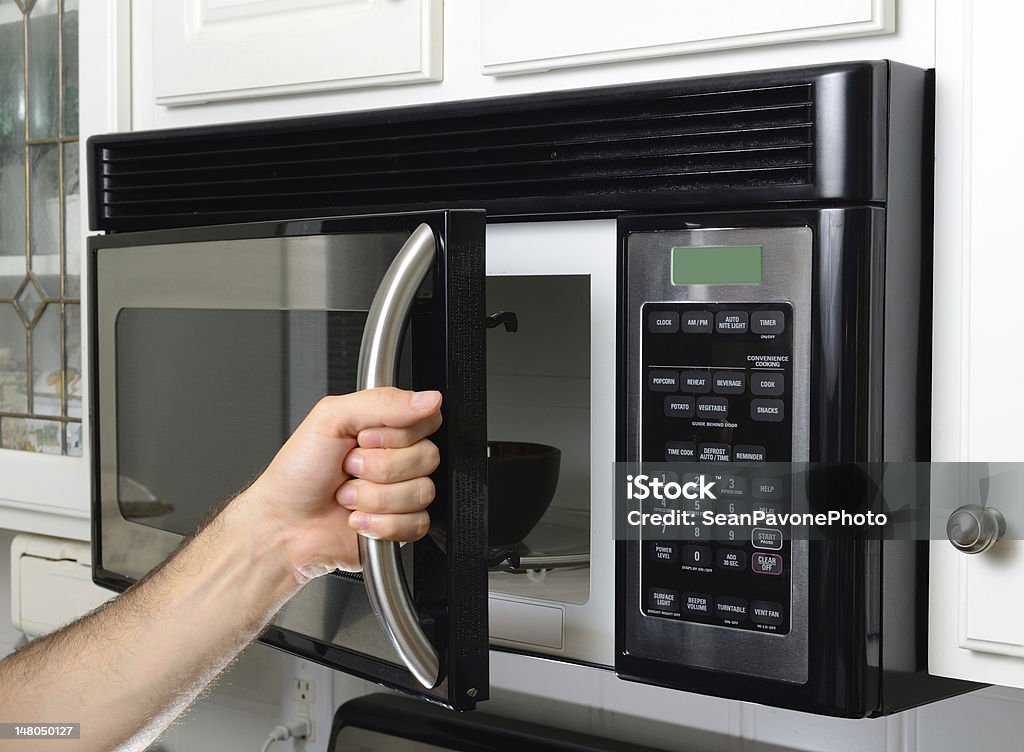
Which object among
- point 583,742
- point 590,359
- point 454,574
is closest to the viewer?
point 454,574

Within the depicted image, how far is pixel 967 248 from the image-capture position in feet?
2.15

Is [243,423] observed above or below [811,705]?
above

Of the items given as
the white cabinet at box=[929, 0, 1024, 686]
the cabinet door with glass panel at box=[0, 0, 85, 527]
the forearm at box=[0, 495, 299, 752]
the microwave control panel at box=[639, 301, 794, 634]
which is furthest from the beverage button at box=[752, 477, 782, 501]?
the cabinet door with glass panel at box=[0, 0, 85, 527]

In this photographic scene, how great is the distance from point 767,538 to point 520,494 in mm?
214

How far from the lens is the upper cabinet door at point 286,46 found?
84 centimetres

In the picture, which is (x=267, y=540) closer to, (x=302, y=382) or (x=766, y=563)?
(x=302, y=382)

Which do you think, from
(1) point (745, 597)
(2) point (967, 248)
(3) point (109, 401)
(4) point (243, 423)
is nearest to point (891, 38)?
(2) point (967, 248)

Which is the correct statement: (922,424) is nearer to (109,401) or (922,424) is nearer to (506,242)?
(506,242)

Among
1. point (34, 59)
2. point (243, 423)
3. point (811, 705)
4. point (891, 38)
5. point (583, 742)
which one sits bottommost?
point (583, 742)

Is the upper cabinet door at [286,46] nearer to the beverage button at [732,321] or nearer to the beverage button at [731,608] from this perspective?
the beverage button at [732,321]

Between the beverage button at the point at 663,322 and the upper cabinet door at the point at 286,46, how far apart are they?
27 centimetres

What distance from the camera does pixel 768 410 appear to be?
0.67 m

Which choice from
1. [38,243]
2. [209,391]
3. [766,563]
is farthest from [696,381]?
[38,243]

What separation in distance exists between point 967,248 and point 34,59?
3.31 ft
